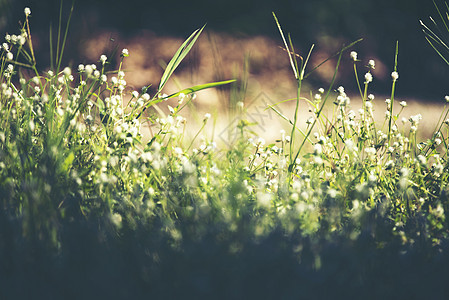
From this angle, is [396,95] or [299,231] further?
[396,95]

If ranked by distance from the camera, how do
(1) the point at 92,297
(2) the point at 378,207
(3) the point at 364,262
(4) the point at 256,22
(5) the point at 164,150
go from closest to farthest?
(1) the point at 92,297 → (3) the point at 364,262 → (2) the point at 378,207 → (5) the point at 164,150 → (4) the point at 256,22

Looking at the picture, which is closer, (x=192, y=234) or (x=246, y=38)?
(x=192, y=234)

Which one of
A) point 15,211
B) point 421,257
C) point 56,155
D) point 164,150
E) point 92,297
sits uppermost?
point 164,150

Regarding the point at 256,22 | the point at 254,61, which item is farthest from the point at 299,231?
the point at 254,61

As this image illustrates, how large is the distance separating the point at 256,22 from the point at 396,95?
82.1 inches

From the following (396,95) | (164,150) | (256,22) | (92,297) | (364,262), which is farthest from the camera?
(396,95)

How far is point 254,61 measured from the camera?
574 cm

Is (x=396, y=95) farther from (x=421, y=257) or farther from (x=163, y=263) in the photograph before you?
(x=163, y=263)

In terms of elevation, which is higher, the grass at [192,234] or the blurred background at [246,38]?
the blurred background at [246,38]

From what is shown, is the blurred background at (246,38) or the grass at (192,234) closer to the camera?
the grass at (192,234)

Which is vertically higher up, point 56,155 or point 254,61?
point 254,61

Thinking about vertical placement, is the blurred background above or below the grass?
above

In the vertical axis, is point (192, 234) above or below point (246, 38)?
below

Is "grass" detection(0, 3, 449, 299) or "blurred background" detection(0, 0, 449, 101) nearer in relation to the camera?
"grass" detection(0, 3, 449, 299)
